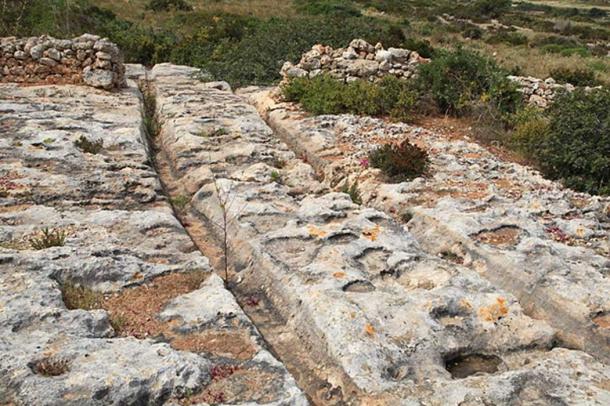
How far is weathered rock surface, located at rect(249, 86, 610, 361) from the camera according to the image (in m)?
5.65

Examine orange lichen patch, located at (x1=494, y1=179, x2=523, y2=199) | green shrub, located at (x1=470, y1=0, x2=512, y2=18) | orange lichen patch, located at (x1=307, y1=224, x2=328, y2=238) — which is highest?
orange lichen patch, located at (x1=494, y1=179, x2=523, y2=199)

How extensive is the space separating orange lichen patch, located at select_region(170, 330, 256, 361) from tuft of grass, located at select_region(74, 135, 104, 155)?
214 inches

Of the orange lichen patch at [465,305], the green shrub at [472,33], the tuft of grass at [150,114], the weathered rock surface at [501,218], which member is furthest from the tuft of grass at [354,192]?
the green shrub at [472,33]

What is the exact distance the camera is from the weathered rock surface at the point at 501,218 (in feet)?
18.5

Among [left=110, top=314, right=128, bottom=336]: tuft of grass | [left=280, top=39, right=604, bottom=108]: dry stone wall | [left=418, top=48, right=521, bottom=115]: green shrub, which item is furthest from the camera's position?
[left=280, top=39, right=604, bottom=108]: dry stone wall

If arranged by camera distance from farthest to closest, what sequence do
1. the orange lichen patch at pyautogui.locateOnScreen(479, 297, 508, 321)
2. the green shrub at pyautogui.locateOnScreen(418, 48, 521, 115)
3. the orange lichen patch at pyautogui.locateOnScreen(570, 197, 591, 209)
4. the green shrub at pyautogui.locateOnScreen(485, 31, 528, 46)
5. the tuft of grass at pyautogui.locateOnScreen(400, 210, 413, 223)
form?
the green shrub at pyautogui.locateOnScreen(485, 31, 528, 46) < the green shrub at pyautogui.locateOnScreen(418, 48, 521, 115) < the orange lichen patch at pyautogui.locateOnScreen(570, 197, 591, 209) < the tuft of grass at pyautogui.locateOnScreen(400, 210, 413, 223) < the orange lichen patch at pyautogui.locateOnScreen(479, 297, 508, 321)

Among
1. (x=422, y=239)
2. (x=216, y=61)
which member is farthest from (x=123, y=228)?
(x=216, y=61)

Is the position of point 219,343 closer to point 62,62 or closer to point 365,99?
point 365,99

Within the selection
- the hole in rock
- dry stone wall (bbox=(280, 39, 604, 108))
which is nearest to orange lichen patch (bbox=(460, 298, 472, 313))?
the hole in rock

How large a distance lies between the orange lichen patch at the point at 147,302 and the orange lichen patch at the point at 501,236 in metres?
3.39

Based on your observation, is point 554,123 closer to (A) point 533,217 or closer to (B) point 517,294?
(A) point 533,217

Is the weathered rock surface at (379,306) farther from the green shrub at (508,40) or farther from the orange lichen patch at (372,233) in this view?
the green shrub at (508,40)

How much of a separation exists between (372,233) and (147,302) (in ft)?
9.57

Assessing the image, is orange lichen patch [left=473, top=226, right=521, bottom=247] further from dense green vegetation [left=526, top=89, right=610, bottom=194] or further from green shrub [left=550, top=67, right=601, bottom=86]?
green shrub [left=550, top=67, right=601, bottom=86]
